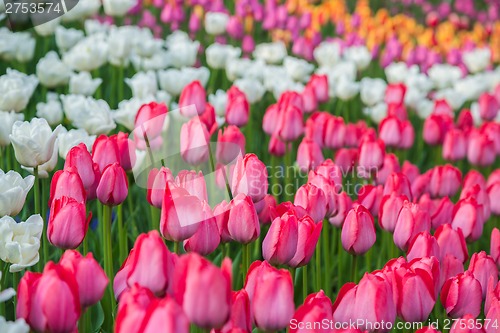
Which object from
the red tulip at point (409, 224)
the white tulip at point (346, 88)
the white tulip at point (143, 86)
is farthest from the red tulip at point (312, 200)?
the white tulip at point (346, 88)

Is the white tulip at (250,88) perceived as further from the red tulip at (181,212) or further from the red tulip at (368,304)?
the red tulip at (368,304)

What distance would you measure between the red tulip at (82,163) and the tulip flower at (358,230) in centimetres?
67

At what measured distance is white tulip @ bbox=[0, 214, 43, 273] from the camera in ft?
5.36

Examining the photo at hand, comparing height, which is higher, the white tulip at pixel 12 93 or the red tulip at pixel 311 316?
the white tulip at pixel 12 93

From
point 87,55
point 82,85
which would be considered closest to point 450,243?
point 82,85

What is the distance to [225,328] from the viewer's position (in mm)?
1309

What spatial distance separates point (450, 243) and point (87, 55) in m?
2.04

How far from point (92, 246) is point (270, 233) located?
958 millimetres

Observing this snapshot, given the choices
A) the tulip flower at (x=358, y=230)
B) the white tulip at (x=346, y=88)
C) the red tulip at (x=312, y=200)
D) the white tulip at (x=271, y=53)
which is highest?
the red tulip at (x=312, y=200)

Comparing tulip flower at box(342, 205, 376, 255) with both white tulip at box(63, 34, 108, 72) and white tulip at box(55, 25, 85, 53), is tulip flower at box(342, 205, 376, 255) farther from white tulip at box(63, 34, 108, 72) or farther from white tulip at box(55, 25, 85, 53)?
white tulip at box(55, 25, 85, 53)

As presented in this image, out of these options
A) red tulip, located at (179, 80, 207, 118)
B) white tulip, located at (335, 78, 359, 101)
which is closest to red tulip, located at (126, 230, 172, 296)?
red tulip, located at (179, 80, 207, 118)

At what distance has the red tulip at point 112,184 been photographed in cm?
187

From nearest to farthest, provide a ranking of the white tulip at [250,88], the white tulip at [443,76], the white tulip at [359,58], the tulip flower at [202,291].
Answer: the tulip flower at [202,291] < the white tulip at [250,88] < the white tulip at [443,76] < the white tulip at [359,58]

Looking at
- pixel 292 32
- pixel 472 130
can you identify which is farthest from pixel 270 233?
pixel 292 32
